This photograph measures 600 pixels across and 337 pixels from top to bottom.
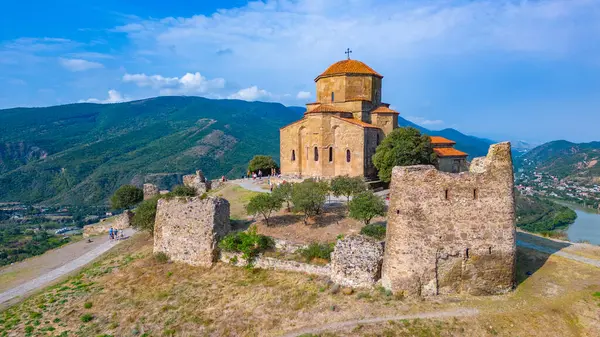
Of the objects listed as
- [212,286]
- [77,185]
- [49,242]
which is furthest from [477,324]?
[77,185]

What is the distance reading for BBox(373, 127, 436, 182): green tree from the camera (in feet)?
94.9

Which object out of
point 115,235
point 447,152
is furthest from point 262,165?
point 447,152

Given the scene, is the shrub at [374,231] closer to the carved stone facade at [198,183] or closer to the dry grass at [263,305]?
the dry grass at [263,305]

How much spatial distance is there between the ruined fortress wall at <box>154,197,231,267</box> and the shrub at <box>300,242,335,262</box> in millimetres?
4574

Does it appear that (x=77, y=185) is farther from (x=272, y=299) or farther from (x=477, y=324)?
(x=477, y=324)

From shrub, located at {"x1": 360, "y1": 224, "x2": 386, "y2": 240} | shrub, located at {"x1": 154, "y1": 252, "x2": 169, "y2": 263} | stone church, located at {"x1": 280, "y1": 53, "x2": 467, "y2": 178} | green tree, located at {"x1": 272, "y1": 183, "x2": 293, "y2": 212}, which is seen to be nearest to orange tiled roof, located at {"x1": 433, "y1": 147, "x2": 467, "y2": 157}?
stone church, located at {"x1": 280, "y1": 53, "x2": 467, "y2": 178}

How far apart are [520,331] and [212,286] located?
11319 mm

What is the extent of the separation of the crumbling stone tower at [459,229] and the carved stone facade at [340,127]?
65.5ft

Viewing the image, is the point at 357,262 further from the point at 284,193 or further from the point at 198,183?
the point at 198,183

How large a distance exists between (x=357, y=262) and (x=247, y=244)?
5546 millimetres

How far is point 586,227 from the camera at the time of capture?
56438 mm

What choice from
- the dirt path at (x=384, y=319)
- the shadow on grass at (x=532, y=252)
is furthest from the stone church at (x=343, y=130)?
the dirt path at (x=384, y=319)

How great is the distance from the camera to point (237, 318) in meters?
13.4

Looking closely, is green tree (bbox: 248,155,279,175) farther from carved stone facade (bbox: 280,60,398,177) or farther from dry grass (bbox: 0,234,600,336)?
dry grass (bbox: 0,234,600,336)
